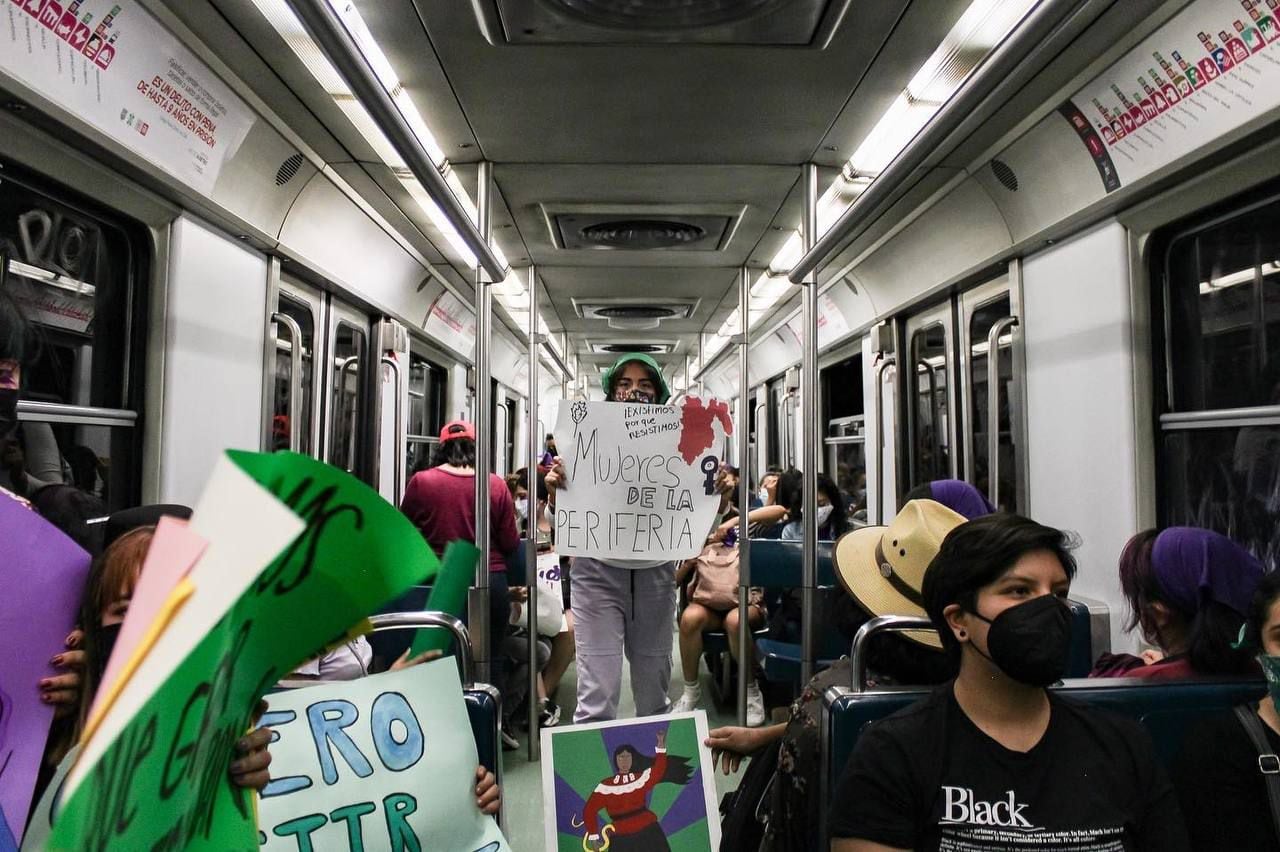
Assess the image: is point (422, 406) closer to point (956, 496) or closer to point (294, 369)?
point (294, 369)

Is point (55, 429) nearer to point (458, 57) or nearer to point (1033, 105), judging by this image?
point (458, 57)

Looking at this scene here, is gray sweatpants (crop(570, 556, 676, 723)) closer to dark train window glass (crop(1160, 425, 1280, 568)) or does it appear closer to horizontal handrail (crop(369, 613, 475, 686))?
horizontal handrail (crop(369, 613, 475, 686))

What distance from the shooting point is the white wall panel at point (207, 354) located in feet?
9.47

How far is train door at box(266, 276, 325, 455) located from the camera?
12.0 feet

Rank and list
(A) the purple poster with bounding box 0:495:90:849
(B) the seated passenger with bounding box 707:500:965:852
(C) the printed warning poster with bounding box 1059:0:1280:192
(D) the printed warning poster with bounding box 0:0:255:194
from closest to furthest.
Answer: (A) the purple poster with bounding box 0:495:90:849, (B) the seated passenger with bounding box 707:500:965:852, (D) the printed warning poster with bounding box 0:0:255:194, (C) the printed warning poster with bounding box 1059:0:1280:192

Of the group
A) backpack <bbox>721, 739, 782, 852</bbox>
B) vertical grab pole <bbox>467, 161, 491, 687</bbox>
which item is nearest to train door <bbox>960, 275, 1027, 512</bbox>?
vertical grab pole <bbox>467, 161, 491, 687</bbox>

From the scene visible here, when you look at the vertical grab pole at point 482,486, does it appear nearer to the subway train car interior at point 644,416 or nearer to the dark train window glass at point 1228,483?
the subway train car interior at point 644,416

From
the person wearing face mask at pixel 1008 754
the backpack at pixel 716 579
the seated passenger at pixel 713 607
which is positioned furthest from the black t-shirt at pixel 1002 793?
the backpack at pixel 716 579

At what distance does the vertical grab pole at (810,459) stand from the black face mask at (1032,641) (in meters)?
1.88

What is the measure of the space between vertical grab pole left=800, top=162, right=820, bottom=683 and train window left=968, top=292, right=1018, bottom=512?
93 cm

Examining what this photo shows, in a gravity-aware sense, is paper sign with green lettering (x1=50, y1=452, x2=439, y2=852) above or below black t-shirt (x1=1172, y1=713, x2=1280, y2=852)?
above

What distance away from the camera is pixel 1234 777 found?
1.41 metres

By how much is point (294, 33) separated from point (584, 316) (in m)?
5.25

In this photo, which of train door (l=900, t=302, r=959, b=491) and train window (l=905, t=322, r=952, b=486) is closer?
train door (l=900, t=302, r=959, b=491)
